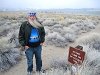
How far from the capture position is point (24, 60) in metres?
8.52

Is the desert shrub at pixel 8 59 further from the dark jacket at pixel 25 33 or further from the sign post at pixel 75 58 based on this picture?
the sign post at pixel 75 58

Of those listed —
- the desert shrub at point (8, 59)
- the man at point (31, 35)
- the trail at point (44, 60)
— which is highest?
the man at point (31, 35)

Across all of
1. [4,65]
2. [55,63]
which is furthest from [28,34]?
[4,65]

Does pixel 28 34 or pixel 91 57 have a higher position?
pixel 28 34

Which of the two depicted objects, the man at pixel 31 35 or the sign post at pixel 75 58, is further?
the man at pixel 31 35

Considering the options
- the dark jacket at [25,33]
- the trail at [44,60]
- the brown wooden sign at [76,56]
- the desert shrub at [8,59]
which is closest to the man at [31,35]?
the dark jacket at [25,33]

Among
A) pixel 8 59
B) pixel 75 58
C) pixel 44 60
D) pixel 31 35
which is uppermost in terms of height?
pixel 31 35

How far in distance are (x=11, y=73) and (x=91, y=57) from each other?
300 centimetres

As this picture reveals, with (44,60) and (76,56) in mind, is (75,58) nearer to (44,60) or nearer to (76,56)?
(76,56)

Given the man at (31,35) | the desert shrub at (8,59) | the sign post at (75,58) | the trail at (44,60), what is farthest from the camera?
the desert shrub at (8,59)

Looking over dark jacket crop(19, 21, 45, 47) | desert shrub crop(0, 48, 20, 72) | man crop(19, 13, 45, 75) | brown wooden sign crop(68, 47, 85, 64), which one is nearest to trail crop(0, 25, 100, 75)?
desert shrub crop(0, 48, 20, 72)

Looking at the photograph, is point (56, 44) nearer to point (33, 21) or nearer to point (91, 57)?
point (91, 57)

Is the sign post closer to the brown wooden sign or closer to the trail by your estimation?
the brown wooden sign

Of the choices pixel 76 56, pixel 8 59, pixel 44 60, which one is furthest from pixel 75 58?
pixel 8 59
